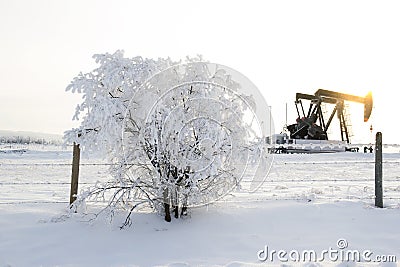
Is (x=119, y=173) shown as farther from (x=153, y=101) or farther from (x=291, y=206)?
(x=291, y=206)

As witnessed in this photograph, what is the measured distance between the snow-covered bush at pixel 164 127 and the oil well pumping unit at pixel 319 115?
93.3 feet

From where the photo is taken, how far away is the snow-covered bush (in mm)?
5965

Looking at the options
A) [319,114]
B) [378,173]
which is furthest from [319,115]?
[378,173]

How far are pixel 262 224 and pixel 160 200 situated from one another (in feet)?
5.22

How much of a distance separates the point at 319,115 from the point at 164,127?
3110cm

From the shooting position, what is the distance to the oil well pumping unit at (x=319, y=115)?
34.6 m

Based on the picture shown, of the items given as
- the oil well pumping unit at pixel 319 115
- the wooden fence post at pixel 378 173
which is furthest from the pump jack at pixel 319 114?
the wooden fence post at pixel 378 173

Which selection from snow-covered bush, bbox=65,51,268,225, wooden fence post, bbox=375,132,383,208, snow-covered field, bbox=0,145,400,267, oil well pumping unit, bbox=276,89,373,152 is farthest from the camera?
oil well pumping unit, bbox=276,89,373,152

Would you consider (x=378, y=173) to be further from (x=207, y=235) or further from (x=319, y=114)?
(x=319, y=114)

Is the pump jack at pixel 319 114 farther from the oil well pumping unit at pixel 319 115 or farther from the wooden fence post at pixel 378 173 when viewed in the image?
the wooden fence post at pixel 378 173

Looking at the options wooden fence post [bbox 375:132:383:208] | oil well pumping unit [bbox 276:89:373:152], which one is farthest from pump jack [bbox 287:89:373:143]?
wooden fence post [bbox 375:132:383:208]

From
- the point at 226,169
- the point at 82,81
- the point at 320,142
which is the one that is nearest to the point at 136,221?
the point at 226,169

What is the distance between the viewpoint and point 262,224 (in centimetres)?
620

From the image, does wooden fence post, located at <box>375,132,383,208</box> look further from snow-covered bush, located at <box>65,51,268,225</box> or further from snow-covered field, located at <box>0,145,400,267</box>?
snow-covered bush, located at <box>65,51,268,225</box>
